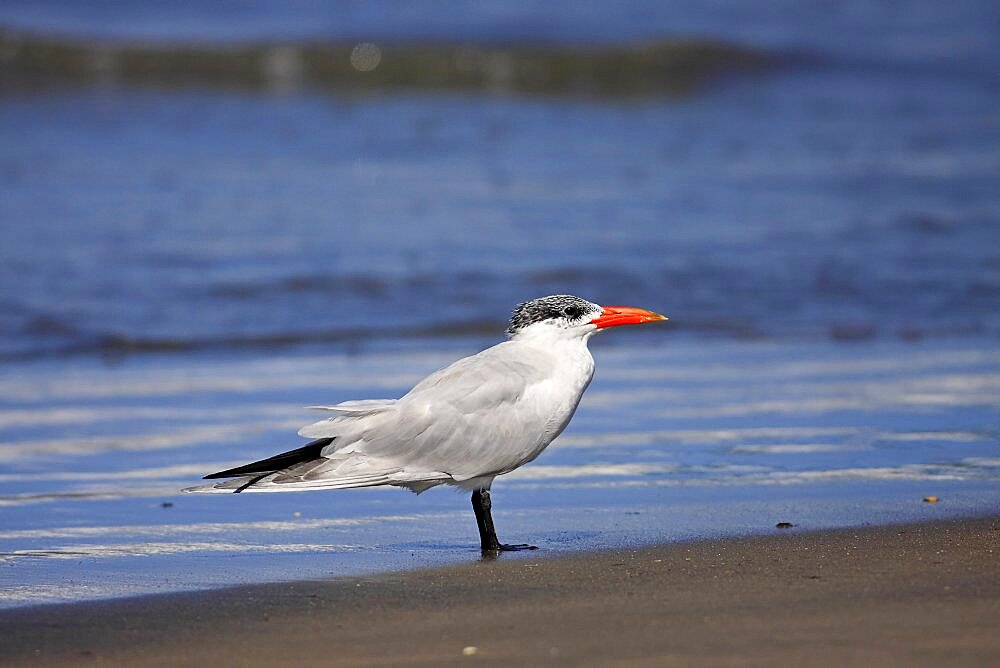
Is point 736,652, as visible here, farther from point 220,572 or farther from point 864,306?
point 864,306

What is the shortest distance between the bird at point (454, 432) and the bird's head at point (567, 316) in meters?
0.13

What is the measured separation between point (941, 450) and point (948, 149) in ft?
28.7

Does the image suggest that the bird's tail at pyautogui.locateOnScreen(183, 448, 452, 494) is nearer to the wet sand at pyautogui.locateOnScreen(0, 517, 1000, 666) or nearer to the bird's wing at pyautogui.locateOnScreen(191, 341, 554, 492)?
the bird's wing at pyautogui.locateOnScreen(191, 341, 554, 492)

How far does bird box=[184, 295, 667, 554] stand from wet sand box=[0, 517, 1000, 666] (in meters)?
0.44

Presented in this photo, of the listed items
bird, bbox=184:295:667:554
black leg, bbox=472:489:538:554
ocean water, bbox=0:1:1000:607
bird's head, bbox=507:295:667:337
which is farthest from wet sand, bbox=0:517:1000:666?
bird's head, bbox=507:295:667:337

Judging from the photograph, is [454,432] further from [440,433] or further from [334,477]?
[334,477]

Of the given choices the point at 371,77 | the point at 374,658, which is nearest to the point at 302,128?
the point at 371,77

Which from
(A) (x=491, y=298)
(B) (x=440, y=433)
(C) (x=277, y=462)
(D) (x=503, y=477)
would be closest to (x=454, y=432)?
(B) (x=440, y=433)

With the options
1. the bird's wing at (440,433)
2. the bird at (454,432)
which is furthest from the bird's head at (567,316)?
the bird's wing at (440,433)

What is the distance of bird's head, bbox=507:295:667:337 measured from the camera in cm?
538

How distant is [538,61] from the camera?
20.0m

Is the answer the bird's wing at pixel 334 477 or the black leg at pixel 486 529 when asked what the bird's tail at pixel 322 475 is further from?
the black leg at pixel 486 529

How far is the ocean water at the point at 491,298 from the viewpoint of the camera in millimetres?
5426

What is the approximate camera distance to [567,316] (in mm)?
5375
